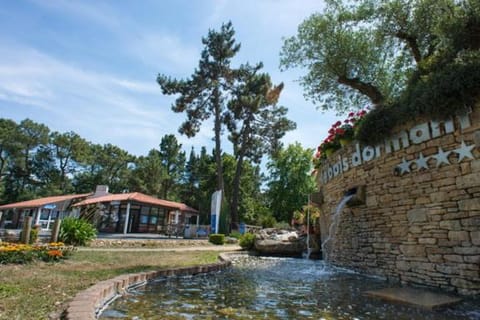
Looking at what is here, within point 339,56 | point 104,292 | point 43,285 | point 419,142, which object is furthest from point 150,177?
point 419,142

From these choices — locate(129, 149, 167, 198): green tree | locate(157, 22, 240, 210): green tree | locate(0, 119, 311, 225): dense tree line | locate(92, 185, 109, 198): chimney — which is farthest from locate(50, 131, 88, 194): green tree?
locate(157, 22, 240, 210): green tree

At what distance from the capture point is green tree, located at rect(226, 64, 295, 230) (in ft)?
64.3

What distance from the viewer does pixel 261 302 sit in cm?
339

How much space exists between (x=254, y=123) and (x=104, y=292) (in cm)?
1867

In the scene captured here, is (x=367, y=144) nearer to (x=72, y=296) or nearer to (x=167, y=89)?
(x=72, y=296)

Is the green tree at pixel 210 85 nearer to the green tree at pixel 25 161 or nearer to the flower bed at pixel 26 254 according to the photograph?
the flower bed at pixel 26 254

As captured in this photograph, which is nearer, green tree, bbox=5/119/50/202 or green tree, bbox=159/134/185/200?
green tree, bbox=5/119/50/202

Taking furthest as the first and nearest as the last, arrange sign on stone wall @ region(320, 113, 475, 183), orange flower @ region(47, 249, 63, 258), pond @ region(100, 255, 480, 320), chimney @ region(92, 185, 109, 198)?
chimney @ region(92, 185, 109, 198), orange flower @ region(47, 249, 63, 258), sign on stone wall @ region(320, 113, 475, 183), pond @ region(100, 255, 480, 320)

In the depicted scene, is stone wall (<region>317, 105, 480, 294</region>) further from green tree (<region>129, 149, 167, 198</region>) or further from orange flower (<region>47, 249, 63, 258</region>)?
green tree (<region>129, 149, 167, 198</region>)

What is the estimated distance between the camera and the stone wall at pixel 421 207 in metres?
3.88

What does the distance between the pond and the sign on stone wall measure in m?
1.97

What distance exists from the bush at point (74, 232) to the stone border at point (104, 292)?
16.6 ft

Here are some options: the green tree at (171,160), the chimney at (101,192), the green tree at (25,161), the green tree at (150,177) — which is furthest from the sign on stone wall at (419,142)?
the green tree at (25,161)

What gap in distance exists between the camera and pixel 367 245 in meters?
5.80
